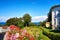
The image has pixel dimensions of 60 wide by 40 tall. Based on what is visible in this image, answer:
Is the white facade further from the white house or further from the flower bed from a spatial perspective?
the flower bed

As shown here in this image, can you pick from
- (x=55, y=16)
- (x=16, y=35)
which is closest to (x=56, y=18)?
(x=55, y=16)

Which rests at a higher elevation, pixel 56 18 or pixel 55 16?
pixel 55 16

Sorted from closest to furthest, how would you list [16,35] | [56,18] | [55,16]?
1. [16,35]
2. [56,18]
3. [55,16]

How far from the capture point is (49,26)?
18.7 meters

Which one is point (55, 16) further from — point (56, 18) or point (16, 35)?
point (16, 35)

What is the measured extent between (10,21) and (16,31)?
1867 mm

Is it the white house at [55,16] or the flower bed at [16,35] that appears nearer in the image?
the flower bed at [16,35]

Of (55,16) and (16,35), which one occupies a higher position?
(55,16)

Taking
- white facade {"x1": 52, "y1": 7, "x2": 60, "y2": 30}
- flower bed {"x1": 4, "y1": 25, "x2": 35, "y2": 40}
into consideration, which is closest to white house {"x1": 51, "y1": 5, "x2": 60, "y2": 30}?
white facade {"x1": 52, "y1": 7, "x2": 60, "y2": 30}

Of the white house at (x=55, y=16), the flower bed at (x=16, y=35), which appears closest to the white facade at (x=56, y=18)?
the white house at (x=55, y=16)

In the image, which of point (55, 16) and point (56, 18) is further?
point (55, 16)

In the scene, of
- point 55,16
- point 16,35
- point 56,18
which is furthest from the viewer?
point 55,16

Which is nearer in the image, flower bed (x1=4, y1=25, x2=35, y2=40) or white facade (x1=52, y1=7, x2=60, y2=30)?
flower bed (x1=4, y1=25, x2=35, y2=40)

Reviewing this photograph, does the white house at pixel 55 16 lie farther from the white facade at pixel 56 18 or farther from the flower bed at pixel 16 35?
the flower bed at pixel 16 35
